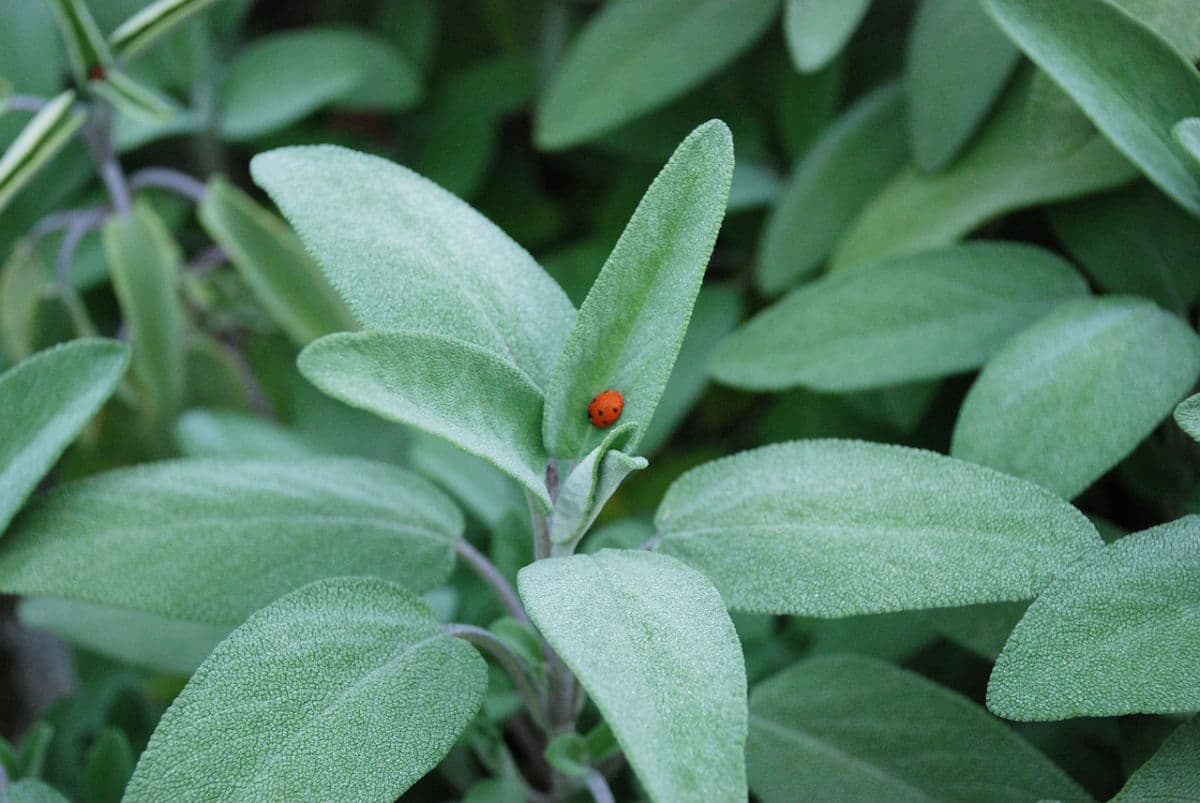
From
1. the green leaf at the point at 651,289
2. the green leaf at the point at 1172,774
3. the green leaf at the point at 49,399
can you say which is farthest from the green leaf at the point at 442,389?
the green leaf at the point at 1172,774

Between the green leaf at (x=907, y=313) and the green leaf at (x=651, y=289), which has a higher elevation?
the green leaf at (x=651, y=289)

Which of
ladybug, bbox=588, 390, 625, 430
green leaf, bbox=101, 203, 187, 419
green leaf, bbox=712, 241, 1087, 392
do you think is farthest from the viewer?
green leaf, bbox=101, 203, 187, 419

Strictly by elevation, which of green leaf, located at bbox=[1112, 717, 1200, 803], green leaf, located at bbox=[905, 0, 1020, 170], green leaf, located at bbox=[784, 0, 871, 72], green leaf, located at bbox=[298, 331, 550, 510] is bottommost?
green leaf, located at bbox=[1112, 717, 1200, 803]

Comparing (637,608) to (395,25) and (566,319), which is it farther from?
(395,25)

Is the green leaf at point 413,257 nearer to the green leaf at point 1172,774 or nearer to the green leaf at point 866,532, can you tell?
the green leaf at point 866,532

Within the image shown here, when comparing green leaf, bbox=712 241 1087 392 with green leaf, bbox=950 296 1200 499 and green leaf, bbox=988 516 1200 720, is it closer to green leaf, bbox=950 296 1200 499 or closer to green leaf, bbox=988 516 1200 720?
green leaf, bbox=950 296 1200 499

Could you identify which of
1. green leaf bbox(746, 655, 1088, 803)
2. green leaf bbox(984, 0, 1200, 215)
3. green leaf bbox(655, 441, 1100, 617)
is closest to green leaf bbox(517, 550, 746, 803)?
green leaf bbox(655, 441, 1100, 617)

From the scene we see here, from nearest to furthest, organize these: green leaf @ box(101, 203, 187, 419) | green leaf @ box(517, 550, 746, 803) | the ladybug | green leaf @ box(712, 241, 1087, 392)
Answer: green leaf @ box(517, 550, 746, 803)
the ladybug
green leaf @ box(712, 241, 1087, 392)
green leaf @ box(101, 203, 187, 419)

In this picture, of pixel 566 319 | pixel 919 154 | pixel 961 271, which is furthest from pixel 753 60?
pixel 566 319
